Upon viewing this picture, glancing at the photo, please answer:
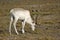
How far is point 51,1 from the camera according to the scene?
2256 cm

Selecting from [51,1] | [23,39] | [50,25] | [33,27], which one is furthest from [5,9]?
[23,39]

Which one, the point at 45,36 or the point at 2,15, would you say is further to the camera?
the point at 2,15

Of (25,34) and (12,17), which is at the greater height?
(12,17)

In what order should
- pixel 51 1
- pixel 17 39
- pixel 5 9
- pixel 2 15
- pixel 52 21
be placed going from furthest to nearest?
1. pixel 51 1
2. pixel 5 9
3. pixel 2 15
4. pixel 52 21
5. pixel 17 39

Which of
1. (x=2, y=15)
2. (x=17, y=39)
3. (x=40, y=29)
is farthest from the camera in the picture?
(x=2, y=15)

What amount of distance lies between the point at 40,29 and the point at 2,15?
6017mm

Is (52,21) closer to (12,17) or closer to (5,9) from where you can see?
(12,17)

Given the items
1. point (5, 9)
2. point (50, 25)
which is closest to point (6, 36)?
point (50, 25)

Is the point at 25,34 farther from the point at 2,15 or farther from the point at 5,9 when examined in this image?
the point at 5,9

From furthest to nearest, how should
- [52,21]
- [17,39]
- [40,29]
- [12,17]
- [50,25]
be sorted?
[52,21] → [50,25] → [40,29] → [12,17] → [17,39]

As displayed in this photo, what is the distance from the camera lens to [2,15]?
16.8 meters

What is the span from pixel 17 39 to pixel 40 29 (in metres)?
2.33

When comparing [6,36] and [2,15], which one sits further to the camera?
[2,15]

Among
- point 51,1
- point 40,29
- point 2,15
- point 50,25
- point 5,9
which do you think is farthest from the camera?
point 51,1
